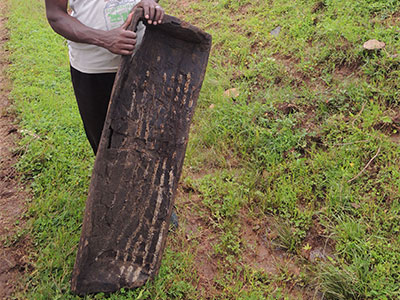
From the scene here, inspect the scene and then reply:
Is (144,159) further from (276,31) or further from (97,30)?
(276,31)

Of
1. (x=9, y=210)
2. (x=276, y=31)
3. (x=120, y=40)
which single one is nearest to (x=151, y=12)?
(x=120, y=40)

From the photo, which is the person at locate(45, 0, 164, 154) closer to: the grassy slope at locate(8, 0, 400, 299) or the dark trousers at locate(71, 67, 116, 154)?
the dark trousers at locate(71, 67, 116, 154)

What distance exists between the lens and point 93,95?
2357mm

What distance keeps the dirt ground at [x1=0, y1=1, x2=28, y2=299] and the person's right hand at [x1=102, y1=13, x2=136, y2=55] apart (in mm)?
1643

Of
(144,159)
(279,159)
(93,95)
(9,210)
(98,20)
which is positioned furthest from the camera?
(279,159)

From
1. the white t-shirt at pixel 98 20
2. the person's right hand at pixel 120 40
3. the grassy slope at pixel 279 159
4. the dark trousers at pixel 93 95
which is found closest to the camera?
the person's right hand at pixel 120 40

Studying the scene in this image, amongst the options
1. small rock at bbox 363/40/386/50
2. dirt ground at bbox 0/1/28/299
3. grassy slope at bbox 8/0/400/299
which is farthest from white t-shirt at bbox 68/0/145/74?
small rock at bbox 363/40/386/50

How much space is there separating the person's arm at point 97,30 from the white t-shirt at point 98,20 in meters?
0.08

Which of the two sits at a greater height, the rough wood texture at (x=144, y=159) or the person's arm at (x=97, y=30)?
the person's arm at (x=97, y=30)

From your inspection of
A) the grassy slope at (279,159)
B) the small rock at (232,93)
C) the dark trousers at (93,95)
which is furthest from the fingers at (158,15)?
the small rock at (232,93)

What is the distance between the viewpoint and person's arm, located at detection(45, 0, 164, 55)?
6.28 ft

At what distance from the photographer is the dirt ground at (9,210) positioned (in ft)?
8.00

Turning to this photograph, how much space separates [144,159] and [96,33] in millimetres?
910

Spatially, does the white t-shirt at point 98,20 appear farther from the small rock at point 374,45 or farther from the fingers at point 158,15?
the small rock at point 374,45
